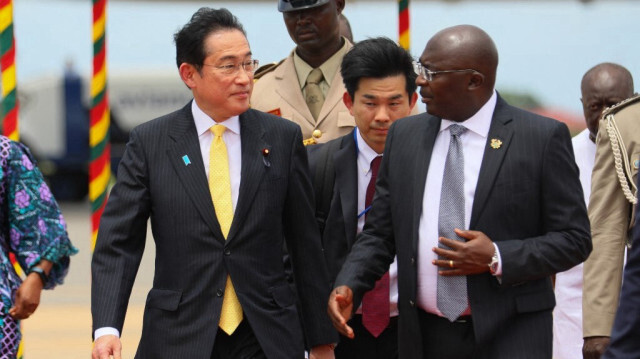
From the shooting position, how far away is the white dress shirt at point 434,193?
15.8ft

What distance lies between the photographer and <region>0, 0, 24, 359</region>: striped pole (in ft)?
23.4

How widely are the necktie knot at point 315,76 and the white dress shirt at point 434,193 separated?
1772mm

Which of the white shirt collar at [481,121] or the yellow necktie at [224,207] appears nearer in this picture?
the white shirt collar at [481,121]

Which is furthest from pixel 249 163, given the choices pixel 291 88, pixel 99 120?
pixel 99 120

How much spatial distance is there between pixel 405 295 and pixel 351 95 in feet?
4.20

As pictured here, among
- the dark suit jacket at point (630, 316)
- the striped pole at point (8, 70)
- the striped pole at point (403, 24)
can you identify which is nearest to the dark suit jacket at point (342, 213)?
the striped pole at point (403, 24)

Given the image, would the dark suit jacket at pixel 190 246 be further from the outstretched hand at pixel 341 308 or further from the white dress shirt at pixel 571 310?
the white dress shirt at pixel 571 310

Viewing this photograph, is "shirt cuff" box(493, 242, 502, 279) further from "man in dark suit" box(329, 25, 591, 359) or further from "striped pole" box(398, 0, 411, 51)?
"striped pole" box(398, 0, 411, 51)

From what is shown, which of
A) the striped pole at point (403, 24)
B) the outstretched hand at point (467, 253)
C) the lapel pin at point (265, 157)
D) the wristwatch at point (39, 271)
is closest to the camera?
the outstretched hand at point (467, 253)

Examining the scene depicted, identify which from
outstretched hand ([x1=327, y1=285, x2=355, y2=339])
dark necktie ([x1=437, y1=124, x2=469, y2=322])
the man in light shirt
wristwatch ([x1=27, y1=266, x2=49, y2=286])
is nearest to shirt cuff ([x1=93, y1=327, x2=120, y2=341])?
wristwatch ([x1=27, y1=266, x2=49, y2=286])

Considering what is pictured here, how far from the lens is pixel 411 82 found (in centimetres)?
586

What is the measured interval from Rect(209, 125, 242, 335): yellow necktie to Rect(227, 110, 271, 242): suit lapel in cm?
5

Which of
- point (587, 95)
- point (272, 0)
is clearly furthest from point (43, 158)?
point (587, 95)

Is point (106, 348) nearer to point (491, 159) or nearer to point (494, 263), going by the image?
point (494, 263)
